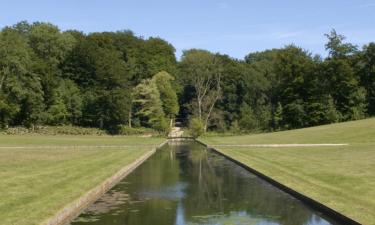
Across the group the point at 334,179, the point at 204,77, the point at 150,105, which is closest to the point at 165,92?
the point at 150,105

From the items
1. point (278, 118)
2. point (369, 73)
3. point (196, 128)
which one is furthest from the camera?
point (278, 118)

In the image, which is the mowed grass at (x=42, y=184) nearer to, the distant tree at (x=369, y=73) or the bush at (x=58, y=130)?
the bush at (x=58, y=130)

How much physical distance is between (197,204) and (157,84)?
85203 millimetres

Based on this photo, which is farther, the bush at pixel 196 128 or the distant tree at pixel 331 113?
the distant tree at pixel 331 113

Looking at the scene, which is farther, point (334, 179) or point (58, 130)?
point (58, 130)

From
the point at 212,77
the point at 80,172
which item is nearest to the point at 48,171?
the point at 80,172

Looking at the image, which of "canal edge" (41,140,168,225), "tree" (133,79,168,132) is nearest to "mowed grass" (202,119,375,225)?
"canal edge" (41,140,168,225)

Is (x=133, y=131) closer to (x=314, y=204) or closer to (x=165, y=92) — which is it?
(x=165, y=92)

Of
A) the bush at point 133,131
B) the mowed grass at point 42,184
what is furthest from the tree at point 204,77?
the mowed grass at point 42,184

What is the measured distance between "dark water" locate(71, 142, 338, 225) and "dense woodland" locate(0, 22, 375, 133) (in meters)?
63.8

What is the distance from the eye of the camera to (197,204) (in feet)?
50.4

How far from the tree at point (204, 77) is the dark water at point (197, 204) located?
3244 inches

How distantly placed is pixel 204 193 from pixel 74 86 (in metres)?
87.7

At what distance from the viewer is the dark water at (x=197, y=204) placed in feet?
42.0
